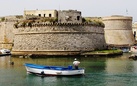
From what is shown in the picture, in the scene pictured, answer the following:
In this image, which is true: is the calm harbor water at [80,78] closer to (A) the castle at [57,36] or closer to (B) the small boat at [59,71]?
(B) the small boat at [59,71]

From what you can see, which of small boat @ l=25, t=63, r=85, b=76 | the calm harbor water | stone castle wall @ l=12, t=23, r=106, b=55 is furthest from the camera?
stone castle wall @ l=12, t=23, r=106, b=55

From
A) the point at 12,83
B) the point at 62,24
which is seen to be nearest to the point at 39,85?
the point at 12,83

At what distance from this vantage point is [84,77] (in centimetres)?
2041

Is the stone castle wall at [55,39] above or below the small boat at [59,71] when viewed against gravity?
above

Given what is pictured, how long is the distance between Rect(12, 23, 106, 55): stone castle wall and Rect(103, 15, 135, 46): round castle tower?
552 inches

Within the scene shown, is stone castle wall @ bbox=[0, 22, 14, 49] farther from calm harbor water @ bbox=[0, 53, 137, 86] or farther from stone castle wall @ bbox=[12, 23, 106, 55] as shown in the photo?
calm harbor water @ bbox=[0, 53, 137, 86]

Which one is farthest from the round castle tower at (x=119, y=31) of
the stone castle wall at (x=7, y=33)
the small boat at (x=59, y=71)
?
the small boat at (x=59, y=71)

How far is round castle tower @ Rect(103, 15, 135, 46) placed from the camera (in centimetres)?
4991

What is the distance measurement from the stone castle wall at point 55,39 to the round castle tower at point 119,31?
14.0 m

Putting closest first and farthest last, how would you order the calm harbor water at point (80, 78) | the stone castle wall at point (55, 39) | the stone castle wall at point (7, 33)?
the calm harbor water at point (80, 78) → the stone castle wall at point (55, 39) → the stone castle wall at point (7, 33)

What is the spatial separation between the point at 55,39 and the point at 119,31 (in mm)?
17283

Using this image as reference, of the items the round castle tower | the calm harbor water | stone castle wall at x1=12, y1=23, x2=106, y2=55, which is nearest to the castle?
stone castle wall at x1=12, y1=23, x2=106, y2=55

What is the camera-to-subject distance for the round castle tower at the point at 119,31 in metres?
49.9

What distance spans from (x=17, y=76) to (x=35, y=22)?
15.6 meters
